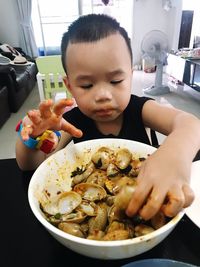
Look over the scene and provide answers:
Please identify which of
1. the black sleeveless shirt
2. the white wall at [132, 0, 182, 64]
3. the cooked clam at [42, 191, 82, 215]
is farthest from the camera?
the white wall at [132, 0, 182, 64]

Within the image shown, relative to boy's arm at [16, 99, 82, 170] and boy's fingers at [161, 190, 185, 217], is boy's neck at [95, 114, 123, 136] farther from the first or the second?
boy's fingers at [161, 190, 185, 217]

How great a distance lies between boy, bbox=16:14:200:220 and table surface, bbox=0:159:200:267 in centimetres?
9

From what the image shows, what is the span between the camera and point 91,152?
62 cm

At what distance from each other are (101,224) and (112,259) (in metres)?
0.07

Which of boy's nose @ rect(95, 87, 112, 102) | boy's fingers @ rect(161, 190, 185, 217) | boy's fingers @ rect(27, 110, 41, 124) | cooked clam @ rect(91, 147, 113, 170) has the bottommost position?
cooked clam @ rect(91, 147, 113, 170)

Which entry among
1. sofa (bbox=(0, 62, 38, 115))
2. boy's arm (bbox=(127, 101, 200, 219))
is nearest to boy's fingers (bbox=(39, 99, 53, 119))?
boy's arm (bbox=(127, 101, 200, 219))

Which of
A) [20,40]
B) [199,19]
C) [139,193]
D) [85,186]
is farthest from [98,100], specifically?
[20,40]

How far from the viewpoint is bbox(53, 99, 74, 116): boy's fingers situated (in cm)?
47

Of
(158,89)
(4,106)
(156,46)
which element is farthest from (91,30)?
(158,89)

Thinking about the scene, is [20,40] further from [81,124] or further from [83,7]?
[81,124]

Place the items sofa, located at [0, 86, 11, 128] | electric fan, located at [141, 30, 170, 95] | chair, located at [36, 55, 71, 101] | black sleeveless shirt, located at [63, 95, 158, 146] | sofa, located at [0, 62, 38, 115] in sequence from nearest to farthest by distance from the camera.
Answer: black sleeveless shirt, located at [63, 95, 158, 146], chair, located at [36, 55, 71, 101], sofa, located at [0, 86, 11, 128], sofa, located at [0, 62, 38, 115], electric fan, located at [141, 30, 170, 95]

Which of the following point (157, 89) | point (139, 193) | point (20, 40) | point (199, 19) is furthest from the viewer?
point (20, 40)

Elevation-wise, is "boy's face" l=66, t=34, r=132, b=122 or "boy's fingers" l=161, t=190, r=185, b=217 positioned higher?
"boy's face" l=66, t=34, r=132, b=122

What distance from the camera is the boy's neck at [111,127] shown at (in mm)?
871
